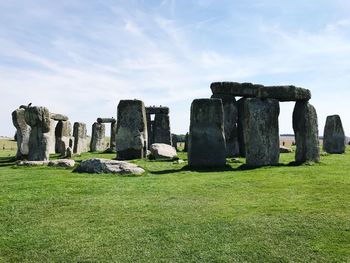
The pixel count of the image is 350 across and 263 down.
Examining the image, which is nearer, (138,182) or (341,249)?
(341,249)

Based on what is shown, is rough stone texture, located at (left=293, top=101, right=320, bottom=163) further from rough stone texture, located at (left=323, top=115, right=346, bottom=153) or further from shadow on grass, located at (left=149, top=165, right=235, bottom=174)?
rough stone texture, located at (left=323, top=115, right=346, bottom=153)

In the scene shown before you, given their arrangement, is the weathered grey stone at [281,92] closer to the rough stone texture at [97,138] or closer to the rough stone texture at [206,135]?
the rough stone texture at [206,135]

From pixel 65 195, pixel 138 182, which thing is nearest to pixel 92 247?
pixel 65 195

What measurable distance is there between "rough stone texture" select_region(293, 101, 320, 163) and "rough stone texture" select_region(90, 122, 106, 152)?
19474 millimetres

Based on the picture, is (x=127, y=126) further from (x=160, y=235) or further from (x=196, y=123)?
(x=160, y=235)

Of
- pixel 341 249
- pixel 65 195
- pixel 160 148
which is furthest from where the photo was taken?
pixel 160 148

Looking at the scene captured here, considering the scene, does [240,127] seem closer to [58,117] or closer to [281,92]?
[281,92]

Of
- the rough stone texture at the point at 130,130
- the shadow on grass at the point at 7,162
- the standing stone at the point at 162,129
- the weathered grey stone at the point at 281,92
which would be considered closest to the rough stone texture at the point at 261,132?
the weathered grey stone at the point at 281,92

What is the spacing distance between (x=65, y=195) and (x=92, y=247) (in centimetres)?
386

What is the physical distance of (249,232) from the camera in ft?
28.2

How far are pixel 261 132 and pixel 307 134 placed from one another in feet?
6.96

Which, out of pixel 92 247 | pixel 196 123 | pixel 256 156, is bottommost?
pixel 92 247

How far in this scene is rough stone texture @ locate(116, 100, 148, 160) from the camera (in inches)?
931

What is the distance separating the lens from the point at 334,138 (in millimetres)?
29938
